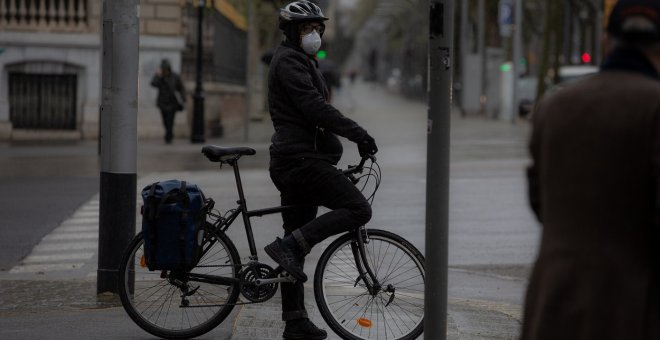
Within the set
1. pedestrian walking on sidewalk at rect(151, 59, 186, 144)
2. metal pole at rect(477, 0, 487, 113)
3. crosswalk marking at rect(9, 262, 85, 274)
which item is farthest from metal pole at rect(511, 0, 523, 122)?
crosswalk marking at rect(9, 262, 85, 274)

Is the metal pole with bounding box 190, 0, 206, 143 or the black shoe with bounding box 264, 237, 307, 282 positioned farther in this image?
the metal pole with bounding box 190, 0, 206, 143

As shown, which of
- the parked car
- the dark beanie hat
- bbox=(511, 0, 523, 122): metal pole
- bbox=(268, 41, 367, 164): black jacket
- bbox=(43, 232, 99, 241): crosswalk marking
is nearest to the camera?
the dark beanie hat

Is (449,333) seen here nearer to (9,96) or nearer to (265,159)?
(265,159)

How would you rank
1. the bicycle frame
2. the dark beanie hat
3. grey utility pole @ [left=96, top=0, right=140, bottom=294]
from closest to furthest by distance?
the dark beanie hat < the bicycle frame < grey utility pole @ [left=96, top=0, right=140, bottom=294]

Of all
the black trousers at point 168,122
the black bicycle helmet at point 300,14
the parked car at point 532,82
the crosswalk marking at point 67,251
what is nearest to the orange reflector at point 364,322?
the black bicycle helmet at point 300,14

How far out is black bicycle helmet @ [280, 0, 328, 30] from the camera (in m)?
6.99

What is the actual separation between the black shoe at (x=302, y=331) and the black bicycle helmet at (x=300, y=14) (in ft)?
5.16

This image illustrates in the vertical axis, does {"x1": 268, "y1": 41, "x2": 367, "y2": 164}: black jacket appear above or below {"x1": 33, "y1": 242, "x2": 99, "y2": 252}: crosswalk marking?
above

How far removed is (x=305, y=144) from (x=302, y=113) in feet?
0.53

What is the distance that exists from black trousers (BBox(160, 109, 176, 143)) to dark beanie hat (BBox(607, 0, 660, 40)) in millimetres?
23880

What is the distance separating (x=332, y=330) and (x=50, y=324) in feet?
5.60

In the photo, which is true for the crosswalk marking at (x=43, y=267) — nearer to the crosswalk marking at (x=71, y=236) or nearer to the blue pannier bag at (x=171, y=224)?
the crosswalk marking at (x=71, y=236)

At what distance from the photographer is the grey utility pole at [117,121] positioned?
8406 millimetres

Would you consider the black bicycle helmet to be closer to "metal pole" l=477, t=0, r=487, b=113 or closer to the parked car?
the parked car
